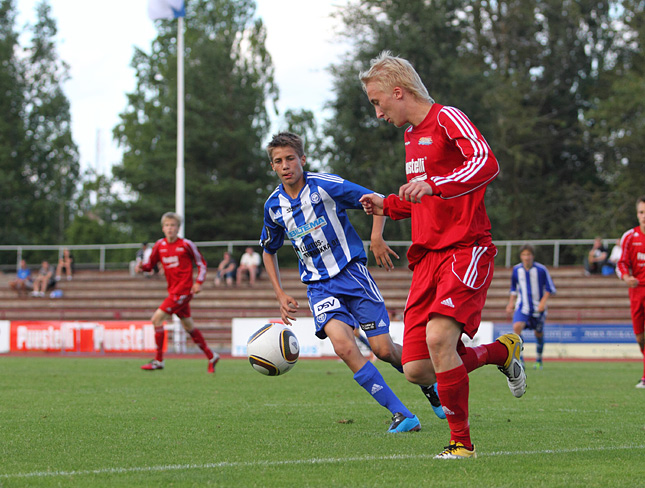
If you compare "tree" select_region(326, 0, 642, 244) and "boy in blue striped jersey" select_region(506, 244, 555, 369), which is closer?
"boy in blue striped jersey" select_region(506, 244, 555, 369)

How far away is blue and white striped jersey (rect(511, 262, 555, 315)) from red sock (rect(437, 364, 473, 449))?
10120mm

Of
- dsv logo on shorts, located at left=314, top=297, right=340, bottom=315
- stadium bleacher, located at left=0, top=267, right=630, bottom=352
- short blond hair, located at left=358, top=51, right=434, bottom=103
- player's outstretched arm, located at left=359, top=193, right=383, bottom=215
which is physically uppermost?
short blond hair, located at left=358, top=51, right=434, bottom=103

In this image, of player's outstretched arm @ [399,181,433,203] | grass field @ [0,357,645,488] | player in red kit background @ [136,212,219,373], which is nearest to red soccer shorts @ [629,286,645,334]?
grass field @ [0,357,645,488]

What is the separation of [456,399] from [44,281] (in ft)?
83.5

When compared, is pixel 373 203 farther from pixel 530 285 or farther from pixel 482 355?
pixel 530 285

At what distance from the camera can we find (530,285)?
14.3m

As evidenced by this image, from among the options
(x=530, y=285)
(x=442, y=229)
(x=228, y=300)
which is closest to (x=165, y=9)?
(x=228, y=300)

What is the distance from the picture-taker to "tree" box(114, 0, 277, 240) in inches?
1636

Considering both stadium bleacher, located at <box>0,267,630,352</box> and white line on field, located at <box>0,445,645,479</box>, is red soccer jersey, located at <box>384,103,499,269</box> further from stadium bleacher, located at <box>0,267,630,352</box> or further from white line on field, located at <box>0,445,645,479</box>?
stadium bleacher, located at <box>0,267,630,352</box>

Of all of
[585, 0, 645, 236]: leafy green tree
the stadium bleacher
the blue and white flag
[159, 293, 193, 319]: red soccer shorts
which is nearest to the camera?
[159, 293, 193, 319]: red soccer shorts

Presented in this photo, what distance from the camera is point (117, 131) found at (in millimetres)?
49688

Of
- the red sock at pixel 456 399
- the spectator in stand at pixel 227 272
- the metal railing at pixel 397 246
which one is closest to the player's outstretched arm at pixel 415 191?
the red sock at pixel 456 399

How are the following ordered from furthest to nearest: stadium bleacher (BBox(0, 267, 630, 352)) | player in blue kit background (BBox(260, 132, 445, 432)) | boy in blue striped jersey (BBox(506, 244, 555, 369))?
stadium bleacher (BBox(0, 267, 630, 352)) < boy in blue striped jersey (BBox(506, 244, 555, 369)) < player in blue kit background (BBox(260, 132, 445, 432))

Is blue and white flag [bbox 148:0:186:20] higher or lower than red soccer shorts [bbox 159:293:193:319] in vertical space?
higher
